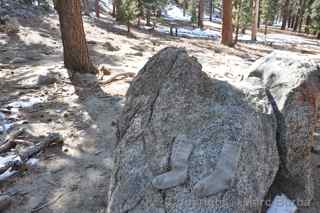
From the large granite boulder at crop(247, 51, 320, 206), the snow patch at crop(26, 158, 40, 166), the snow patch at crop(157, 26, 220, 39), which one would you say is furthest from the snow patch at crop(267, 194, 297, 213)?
the snow patch at crop(157, 26, 220, 39)

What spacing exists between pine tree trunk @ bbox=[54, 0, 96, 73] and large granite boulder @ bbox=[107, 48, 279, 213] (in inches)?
174

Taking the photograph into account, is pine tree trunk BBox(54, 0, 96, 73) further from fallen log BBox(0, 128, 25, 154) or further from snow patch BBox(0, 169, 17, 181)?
snow patch BBox(0, 169, 17, 181)

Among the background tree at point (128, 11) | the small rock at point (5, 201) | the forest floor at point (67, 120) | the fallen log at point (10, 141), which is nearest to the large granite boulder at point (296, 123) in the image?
the forest floor at point (67, 120)

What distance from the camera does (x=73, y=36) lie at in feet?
25.2

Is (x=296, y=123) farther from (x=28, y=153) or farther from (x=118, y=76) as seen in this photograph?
(x=118, y=76)

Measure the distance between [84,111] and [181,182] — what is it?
3679mm

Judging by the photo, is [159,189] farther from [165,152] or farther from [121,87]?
[121,87]

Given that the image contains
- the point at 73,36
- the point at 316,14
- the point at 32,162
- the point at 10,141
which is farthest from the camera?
the point at 316,14

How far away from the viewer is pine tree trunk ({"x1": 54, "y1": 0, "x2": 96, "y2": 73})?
24.6ft

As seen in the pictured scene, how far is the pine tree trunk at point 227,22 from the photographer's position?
1482 centimetres

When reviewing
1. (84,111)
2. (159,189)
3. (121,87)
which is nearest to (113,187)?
(159,189)

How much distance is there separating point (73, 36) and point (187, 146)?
554 centimetres

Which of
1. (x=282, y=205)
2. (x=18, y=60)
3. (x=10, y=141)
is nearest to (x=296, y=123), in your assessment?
(x=282, y=205)

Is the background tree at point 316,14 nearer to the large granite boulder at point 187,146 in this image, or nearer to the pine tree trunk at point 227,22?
the pine tree trunk at point 227,22
